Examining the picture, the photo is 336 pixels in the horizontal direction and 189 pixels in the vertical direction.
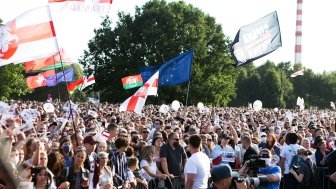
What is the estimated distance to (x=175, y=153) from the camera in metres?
10.9

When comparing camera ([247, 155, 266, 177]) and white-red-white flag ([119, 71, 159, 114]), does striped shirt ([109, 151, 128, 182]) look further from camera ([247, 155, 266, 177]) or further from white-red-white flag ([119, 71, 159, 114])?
white-red-white flag ([119, 71, 159, 114])

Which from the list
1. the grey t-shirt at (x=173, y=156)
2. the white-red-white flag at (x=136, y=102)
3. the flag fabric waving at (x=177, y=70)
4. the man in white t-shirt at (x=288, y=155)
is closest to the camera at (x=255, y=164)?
the grey t-shirt at (x=173, y=156)

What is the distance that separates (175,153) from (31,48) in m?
3.31

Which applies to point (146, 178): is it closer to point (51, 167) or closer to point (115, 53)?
point (51, 167)

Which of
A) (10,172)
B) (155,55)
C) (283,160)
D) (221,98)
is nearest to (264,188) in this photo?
(283,160)

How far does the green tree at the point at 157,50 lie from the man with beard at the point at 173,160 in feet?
171

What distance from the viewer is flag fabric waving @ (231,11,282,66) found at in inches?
939

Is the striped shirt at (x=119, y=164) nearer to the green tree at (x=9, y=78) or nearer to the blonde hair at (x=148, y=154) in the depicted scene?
the blonde hair at (x=148, y=154)

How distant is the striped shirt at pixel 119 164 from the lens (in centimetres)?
876

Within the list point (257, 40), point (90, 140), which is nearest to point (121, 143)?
point (90, 140)

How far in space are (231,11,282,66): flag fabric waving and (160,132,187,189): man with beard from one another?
1290cm

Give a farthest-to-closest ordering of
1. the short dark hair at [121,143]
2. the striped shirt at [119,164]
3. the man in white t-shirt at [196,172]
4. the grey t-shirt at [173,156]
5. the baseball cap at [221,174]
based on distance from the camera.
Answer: the grey t-shirt at [173,156], the striped shirt at [119,164], the short dark hair at [121,143], the man in white t-shirt at [196,172], the baseball cap at [221,174]

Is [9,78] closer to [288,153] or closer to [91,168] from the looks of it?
[288,153]

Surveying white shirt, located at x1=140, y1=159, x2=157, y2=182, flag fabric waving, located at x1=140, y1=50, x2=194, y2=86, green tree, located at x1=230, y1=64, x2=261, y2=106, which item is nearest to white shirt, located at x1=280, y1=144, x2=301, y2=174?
white shirt, located at x1=140, y1=159, x2=157, y2=182
